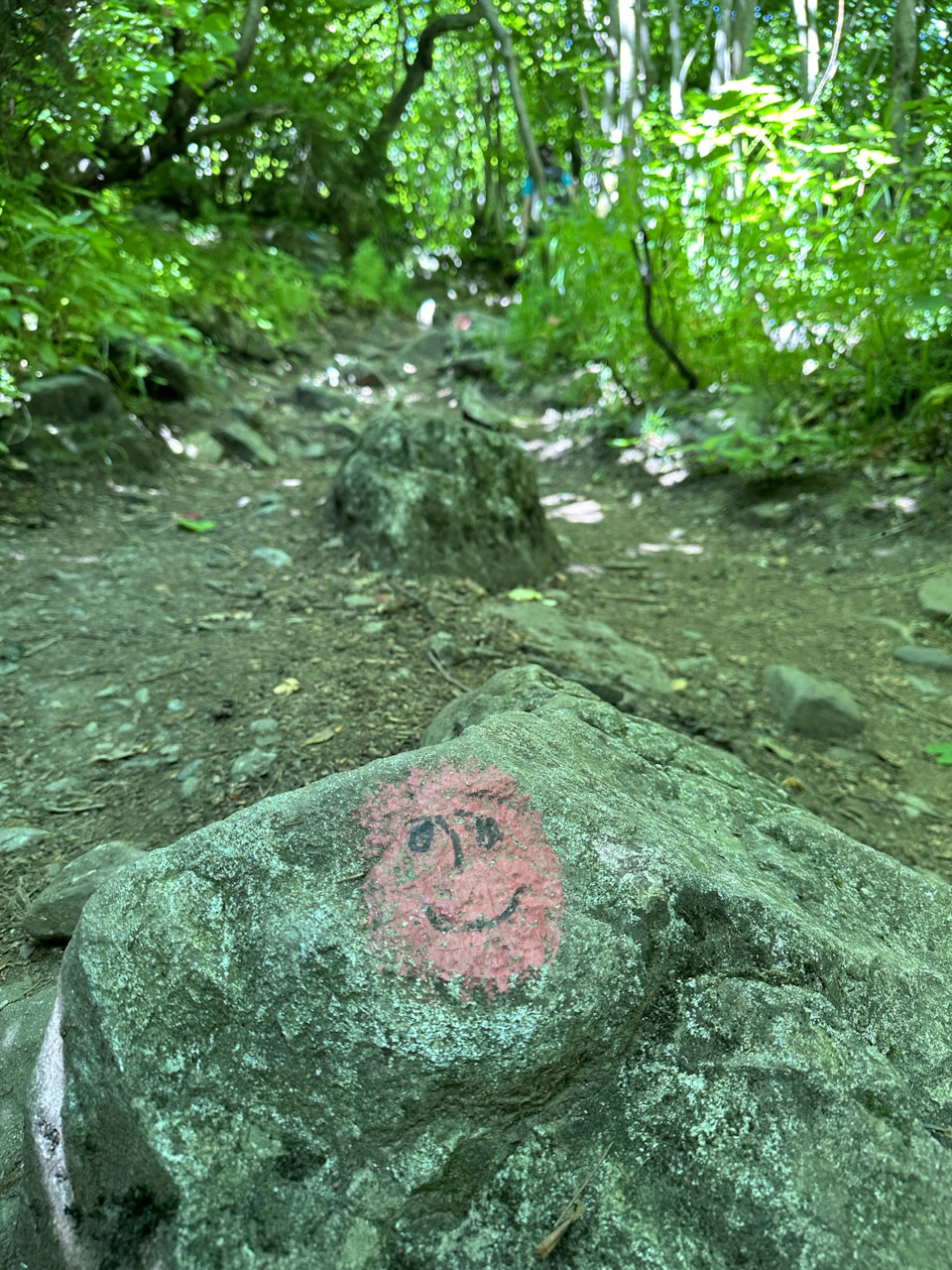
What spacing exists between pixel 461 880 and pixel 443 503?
2.42 metres

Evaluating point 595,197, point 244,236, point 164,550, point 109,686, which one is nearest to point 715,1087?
point 109,686

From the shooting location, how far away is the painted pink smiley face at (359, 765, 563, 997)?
906mm

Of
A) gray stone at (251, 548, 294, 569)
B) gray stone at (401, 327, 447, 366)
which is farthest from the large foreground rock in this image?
gray stone at (401, 327, 447, 366)

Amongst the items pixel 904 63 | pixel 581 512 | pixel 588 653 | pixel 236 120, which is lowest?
pixel 581 512

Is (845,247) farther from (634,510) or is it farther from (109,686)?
(109,686)

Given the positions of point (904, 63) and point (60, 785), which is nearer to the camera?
point (60, 785)

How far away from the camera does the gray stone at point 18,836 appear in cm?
168

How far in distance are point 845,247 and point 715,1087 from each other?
420cm

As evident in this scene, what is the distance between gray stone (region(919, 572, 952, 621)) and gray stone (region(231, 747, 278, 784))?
2705 millimetres

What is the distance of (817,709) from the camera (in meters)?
2.46

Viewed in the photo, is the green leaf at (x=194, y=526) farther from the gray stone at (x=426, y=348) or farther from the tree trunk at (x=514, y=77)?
the tree trunk at (x=514, y=77)

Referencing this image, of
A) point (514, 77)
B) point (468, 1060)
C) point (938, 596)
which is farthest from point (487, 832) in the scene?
point (514, 77)

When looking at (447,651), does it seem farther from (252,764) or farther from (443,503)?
(443,503)

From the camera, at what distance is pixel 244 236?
7.84m
